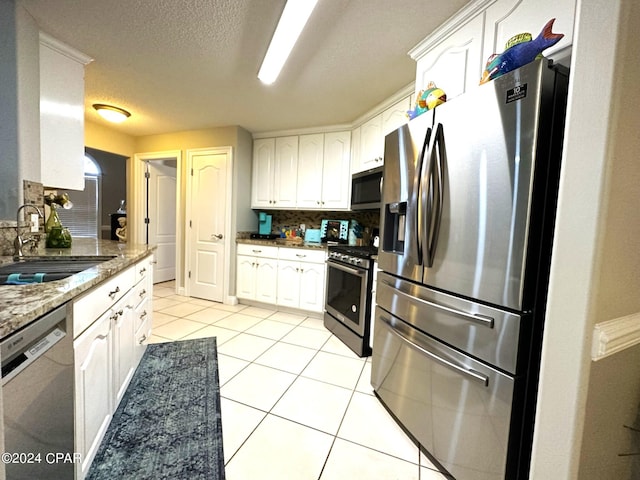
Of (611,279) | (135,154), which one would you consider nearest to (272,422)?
(611,279)

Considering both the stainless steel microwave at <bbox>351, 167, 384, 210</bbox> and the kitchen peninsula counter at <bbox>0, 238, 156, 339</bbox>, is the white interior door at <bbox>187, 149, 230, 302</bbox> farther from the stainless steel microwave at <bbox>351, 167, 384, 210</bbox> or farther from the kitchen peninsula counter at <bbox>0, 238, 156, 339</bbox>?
the kitchen peninsula counter at <bbox>0, 238, 156, 339</bbox>

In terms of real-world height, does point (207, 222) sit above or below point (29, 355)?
above

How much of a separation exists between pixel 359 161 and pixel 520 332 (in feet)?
8.09

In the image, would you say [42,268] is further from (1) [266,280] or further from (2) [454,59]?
(2) [454,59]

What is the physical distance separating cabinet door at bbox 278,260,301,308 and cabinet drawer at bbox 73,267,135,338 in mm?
1872

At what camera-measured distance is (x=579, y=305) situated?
2.52ft

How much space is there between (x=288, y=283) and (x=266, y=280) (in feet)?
1.06

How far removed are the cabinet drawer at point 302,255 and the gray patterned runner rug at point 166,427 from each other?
1.45 meters

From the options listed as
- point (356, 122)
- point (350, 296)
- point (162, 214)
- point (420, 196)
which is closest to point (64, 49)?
point (356, 122)

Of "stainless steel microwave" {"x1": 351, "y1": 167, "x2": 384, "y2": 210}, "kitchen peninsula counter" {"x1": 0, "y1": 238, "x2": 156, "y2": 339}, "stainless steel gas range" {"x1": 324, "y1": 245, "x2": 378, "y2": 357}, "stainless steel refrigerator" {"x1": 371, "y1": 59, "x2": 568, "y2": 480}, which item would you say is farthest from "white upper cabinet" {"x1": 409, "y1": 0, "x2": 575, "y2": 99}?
"kitchen peninsula counter" {"x1": 0, "y1": 238, "x2": 156, "y2": 339}

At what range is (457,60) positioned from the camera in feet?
5.09

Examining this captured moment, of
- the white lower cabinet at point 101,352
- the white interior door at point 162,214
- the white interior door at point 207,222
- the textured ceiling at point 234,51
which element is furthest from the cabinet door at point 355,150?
the white interior door at point 162,214

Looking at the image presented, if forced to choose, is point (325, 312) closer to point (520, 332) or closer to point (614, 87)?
point (520, 332)

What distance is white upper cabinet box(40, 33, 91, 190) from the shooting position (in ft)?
6.03
